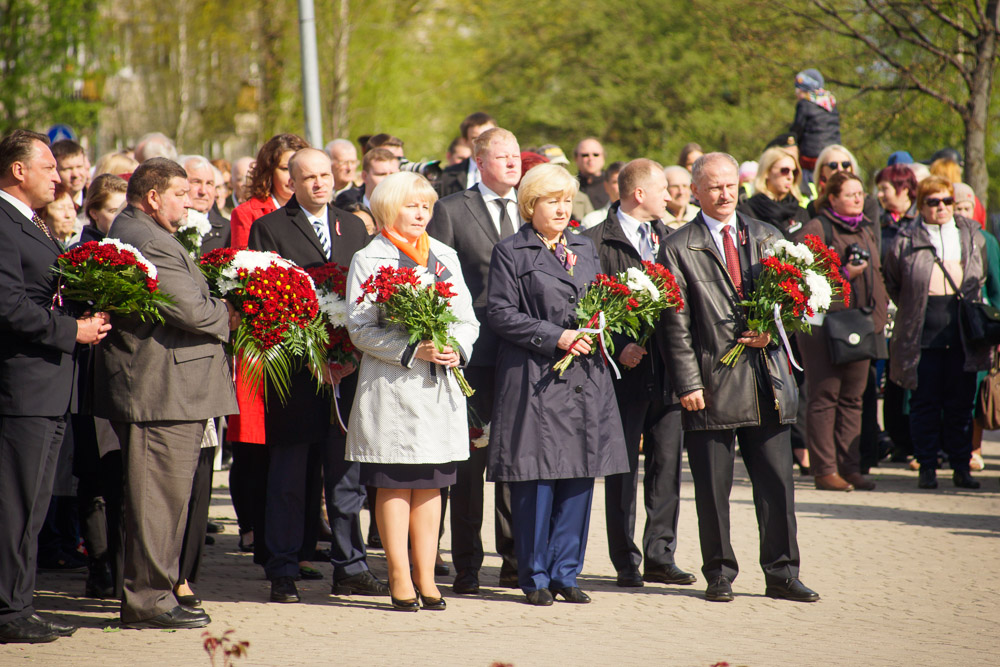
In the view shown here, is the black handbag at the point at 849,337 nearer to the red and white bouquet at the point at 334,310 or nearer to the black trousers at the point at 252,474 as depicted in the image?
the red and white bouquet at the point at 334,310

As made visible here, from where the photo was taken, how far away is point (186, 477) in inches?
248

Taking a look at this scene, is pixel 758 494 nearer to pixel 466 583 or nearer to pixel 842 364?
pixel 466 583

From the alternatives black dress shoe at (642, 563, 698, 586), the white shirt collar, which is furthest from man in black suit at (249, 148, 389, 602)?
black dress shoe at (642, 563, 698, 586)

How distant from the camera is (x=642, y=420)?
7.66 metres

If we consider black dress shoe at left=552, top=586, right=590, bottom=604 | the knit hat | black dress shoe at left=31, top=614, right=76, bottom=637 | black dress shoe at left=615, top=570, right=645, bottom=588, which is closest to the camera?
black dress shoe at left=31, top=614, right=76, bottom=637

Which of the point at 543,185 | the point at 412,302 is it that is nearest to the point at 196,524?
the point at 412,302

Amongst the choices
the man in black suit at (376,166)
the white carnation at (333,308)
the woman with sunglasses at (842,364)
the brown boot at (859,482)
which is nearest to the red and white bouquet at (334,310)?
the white carnation at (333,308)

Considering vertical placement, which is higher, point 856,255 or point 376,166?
point 376,166

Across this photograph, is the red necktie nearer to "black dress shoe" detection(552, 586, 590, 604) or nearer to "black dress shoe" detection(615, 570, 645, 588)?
"black dress shoe" detection(615, 570, 645, 588)

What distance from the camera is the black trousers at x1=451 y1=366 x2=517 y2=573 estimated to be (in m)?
7.18

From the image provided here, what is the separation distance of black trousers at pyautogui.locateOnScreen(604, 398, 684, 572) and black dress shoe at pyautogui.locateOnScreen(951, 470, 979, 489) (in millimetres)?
4093

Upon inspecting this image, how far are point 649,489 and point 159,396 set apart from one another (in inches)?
125

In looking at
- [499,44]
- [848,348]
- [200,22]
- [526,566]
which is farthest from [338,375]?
[200,22]

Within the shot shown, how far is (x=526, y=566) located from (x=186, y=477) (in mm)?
1954
